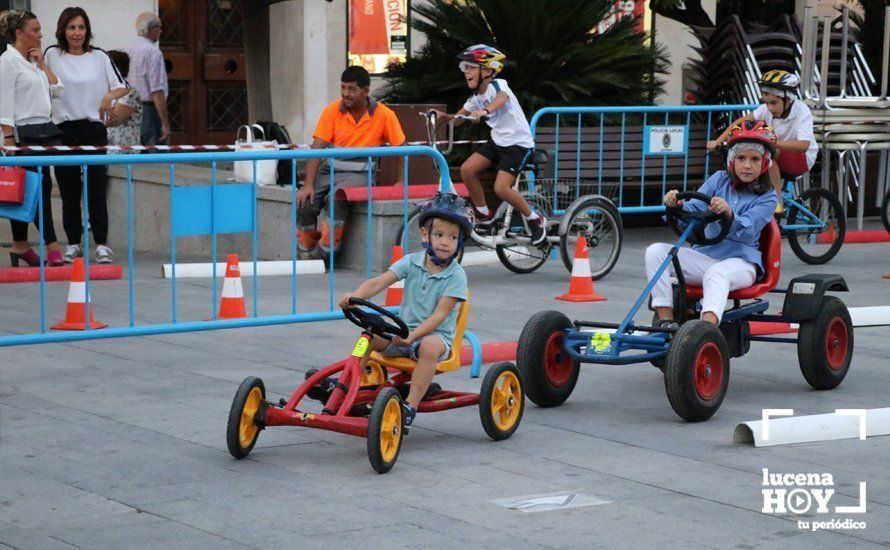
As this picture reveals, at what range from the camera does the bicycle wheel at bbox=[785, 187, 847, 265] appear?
43.2ft

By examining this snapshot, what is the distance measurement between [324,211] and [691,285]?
17.3ft

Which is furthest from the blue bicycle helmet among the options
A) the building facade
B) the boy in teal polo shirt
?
the building facade

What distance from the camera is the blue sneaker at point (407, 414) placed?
254 inches

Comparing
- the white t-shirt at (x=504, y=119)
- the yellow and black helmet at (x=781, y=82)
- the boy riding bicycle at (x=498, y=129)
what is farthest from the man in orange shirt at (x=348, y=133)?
the yellow and black helmet at (x=781, y=82)

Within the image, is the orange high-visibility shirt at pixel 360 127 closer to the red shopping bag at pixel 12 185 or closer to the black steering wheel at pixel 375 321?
the red shopping bag at pixel 12 185

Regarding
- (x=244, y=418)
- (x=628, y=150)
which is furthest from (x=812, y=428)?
(x=628, y=150)

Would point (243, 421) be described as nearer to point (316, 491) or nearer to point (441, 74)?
point (316, 491)

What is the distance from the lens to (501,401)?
689 centimetres

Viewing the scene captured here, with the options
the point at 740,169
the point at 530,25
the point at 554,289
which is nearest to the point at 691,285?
the point at 740,169

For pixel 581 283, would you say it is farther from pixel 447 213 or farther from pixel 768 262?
pixel 447 213

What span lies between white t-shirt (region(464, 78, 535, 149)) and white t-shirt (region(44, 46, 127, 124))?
300 cm

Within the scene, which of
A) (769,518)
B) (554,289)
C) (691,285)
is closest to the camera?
(769,518)

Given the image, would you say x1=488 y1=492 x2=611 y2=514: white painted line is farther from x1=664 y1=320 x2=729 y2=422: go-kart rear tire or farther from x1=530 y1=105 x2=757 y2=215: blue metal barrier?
x1=530 y1=105 x2=757 y2=215: blue metal barrier

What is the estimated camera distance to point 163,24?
18.9 m
